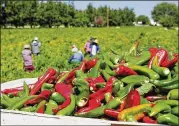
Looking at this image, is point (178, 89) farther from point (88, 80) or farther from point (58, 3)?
point (58, 3)

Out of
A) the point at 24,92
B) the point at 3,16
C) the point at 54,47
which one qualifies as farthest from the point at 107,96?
the point at 3,16

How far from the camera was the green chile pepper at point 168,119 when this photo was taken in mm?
2756

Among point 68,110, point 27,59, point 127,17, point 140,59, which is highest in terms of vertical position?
point 140,59

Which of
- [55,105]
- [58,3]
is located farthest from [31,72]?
[58,3]

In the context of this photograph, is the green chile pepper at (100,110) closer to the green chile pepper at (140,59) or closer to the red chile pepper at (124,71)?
the red chile pepper at (124,71)

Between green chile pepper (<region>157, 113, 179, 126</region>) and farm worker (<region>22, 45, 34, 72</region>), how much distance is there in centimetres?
924

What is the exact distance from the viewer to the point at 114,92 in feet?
10.8

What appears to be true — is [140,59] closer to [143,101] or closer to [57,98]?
[143,101]

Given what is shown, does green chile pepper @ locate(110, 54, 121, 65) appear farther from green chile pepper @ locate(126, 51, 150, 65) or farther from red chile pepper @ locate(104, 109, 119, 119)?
red chile pepper @ locate(104, 109, 119, 119)

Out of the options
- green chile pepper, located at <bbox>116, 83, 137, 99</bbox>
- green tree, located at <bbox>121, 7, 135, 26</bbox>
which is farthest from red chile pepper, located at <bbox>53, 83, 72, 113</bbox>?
green tree, located at <bbox>121, 7, 135, 26</bbox>

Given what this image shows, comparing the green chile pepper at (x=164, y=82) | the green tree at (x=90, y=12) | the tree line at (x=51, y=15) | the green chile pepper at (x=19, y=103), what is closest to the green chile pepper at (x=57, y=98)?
the green chile pepper at (x=19, y=103)

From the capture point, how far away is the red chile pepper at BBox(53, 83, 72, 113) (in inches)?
129

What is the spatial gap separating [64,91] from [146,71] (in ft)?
2.52

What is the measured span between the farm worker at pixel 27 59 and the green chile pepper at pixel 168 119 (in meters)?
9.24
